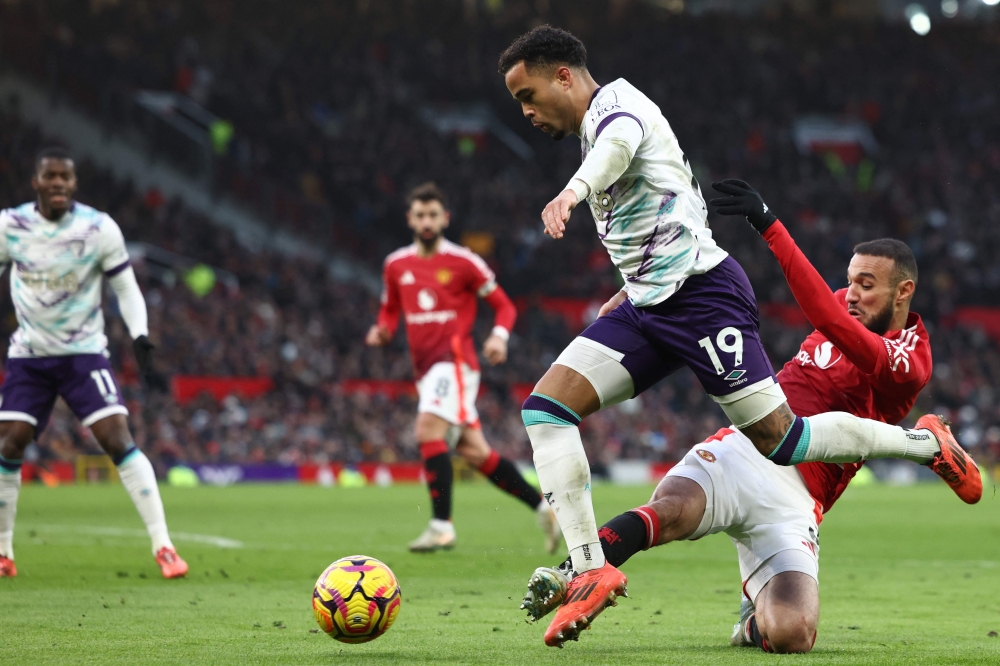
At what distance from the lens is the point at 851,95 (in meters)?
38.9

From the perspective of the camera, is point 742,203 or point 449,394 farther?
point 449,394

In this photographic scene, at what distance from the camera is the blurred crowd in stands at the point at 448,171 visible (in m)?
24.9

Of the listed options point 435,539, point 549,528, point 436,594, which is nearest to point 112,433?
point 436,594

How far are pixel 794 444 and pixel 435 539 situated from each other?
504cm

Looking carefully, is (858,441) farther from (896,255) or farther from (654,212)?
(654,212)

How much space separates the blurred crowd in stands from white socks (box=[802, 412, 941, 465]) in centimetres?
1779

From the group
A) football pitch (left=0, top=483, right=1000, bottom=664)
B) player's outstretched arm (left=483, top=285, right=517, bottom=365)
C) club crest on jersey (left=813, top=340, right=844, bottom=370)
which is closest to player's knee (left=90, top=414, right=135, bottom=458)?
football pitch (left=0, top=483, right=1000, bottom=664)

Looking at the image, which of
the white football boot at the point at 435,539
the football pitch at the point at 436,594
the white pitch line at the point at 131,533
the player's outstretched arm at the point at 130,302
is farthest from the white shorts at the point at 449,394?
the player's outstretched arm at the point at 130,302

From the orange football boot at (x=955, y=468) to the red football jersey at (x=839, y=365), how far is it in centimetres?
27

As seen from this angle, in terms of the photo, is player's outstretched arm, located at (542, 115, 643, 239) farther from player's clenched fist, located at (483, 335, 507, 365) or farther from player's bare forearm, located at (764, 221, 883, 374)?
player's clenched fist, located at (483, 335, 507, 365)

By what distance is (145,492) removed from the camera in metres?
7.90

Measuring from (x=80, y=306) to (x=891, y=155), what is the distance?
33.3 metres

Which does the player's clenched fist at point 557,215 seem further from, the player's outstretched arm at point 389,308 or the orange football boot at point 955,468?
the player's outstretched arm at point 389,308

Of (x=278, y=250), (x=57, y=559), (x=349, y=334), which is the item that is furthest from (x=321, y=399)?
(x=57, y=559)
